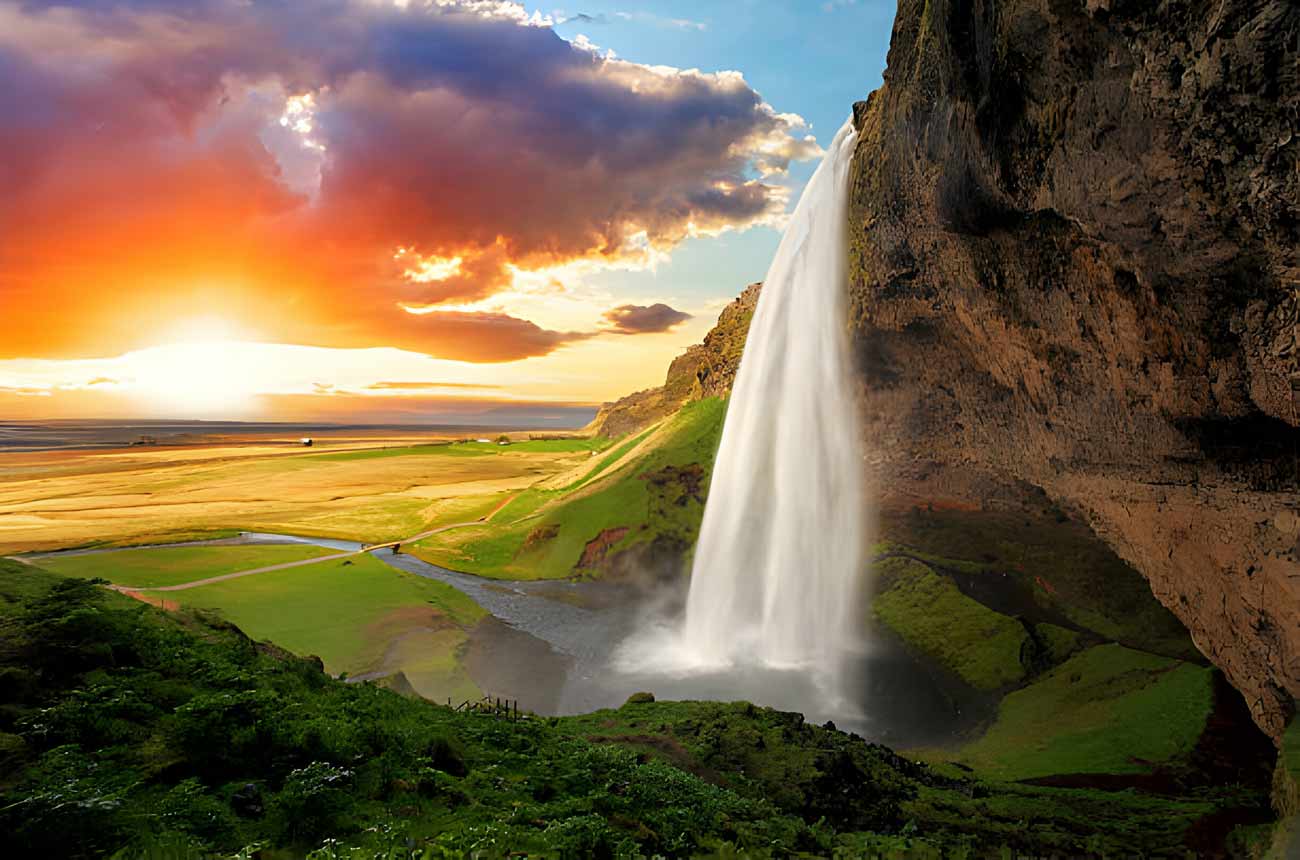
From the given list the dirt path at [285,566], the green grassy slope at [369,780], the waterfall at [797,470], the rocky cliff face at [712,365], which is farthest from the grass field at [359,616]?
the rocky cliff face at [712,365]

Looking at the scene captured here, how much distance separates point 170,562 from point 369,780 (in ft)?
128

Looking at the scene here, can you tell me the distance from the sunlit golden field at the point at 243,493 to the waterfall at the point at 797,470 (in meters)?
33.1

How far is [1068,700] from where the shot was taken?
20672 millimetres

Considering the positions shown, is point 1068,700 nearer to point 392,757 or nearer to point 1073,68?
point 1073,68

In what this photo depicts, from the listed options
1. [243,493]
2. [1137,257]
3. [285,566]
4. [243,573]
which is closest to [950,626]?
[1137,257]

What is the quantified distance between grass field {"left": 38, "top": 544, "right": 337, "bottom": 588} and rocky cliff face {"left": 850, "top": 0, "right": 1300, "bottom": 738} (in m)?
40.7

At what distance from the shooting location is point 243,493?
73750mm

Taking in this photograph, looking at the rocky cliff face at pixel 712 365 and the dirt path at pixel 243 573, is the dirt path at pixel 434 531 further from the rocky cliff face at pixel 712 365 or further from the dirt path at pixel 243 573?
the rocky cliff face at pixel 712 365

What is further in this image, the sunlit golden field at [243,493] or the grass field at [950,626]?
the sunlit golden field at [243,493]

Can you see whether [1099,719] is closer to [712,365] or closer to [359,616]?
[359,616]

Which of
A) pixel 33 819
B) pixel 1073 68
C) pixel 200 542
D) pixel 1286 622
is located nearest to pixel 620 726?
pixel 33 819

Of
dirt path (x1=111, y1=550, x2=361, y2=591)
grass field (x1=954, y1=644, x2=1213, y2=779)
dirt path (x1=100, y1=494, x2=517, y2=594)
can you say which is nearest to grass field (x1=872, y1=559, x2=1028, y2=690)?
grass field (x1=954, y1=644, x2=1213, y2=779)

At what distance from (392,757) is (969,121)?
1891cm

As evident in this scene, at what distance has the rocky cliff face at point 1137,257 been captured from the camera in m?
9.52
